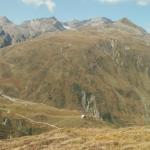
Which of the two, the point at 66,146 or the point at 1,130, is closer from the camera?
the point at 66,146

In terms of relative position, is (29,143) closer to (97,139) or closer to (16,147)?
(16,147)

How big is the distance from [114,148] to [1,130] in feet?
540

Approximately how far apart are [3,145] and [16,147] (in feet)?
10.8

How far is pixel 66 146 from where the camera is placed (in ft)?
142

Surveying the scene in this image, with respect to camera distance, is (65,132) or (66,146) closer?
(66,146)

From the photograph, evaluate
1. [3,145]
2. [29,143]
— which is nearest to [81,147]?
[29,143]

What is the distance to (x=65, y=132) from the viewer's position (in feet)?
173

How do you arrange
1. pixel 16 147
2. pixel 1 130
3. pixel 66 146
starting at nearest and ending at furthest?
1. pixel 66 146
2. pixel 16 147
3. pixel 1 130

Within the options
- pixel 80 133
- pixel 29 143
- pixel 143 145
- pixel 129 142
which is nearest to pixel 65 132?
pixel 80 133

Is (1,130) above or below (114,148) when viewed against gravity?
below

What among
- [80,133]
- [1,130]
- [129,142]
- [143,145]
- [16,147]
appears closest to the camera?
[143,145]

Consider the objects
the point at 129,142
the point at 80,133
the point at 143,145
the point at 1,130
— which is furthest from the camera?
the point at 1,130

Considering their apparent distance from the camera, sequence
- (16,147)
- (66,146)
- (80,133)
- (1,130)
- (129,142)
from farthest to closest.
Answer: (1,130) → (80,133) → (16,147) → (66,146) → (129,142)

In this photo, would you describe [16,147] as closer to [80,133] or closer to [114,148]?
[80,133]
